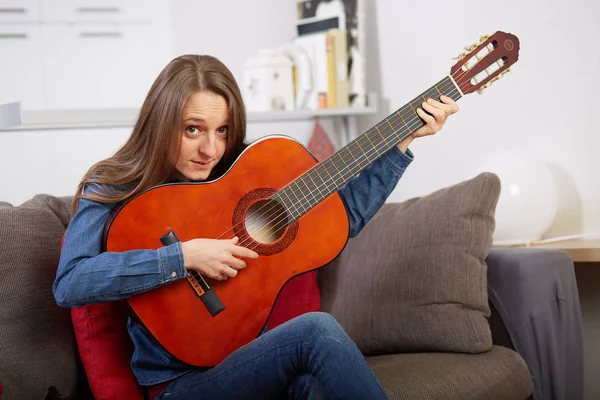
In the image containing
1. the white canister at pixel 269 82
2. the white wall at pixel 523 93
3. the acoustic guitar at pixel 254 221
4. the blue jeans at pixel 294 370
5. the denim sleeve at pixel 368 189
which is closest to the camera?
the blue jeans at pixel 294 370

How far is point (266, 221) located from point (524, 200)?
816 millimetres

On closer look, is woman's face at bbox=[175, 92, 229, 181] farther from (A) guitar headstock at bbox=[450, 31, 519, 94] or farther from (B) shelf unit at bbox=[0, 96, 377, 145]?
(B) shelf unit at bbox=[0, 96, 377, 145]

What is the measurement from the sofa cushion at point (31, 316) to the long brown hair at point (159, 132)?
0.20 meters

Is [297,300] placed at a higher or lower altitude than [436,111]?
lower

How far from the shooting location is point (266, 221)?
1.59 m

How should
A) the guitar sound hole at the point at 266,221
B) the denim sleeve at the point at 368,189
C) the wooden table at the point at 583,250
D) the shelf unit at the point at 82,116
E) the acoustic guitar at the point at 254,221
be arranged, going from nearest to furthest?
the acoustic guitar at the point at 254,221 < the guitar sound hole at the point at 266,221 < the denim sleeve at the point at 368,189 < the wooden table at the point at 583,250 < the shelf unit at the point at 82,116

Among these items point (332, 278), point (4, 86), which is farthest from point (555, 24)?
point (4, 86)

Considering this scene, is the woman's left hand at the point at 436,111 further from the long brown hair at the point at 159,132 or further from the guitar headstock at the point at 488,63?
the long brown hair at the point at 159,132

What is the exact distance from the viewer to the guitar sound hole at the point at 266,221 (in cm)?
158

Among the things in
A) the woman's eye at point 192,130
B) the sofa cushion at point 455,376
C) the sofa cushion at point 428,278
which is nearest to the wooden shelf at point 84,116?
the sofa cushion at point 428,278

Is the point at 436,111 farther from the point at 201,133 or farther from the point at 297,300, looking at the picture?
the point at 297,300

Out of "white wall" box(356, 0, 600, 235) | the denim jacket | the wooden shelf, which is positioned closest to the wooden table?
"white wall" box(356, 0, 600, 235)

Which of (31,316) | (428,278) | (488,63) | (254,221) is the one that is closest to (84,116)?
(31,316)

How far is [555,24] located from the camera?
7.32 ft
